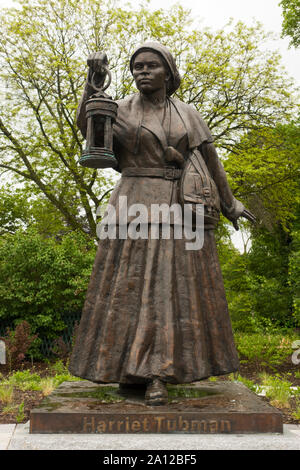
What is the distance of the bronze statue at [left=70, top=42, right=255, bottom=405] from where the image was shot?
4078 millimetres

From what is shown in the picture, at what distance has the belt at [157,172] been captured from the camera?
446 centimetres

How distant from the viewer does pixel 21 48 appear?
53.4ft

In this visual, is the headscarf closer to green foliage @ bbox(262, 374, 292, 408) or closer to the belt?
the belt

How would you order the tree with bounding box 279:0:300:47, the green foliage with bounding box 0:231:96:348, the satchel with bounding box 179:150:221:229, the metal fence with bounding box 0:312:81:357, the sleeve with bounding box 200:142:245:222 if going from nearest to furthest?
1. the satchel with bounding box 179:150:221:229
2. the sleeve with bounding box 200:142:245:222
3. the green foliage with bounding box 0:231:96:348
4. the metal fence with bounding box 0:312:81:357
5. the tree with bounding box 279:0:300:47

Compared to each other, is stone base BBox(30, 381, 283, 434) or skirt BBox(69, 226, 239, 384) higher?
skirt BBox(69, 226, 239, 384)

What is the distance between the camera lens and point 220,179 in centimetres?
481

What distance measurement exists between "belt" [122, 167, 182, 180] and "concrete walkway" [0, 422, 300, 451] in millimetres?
2074

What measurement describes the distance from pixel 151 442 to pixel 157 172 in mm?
2169

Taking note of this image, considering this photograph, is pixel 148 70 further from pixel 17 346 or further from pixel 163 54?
pixel 17 346

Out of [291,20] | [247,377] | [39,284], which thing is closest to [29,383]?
[247,377]

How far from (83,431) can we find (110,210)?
180cm

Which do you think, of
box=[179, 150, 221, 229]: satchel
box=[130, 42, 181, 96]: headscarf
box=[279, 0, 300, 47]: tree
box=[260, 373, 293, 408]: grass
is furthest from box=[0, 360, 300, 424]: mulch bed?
box=[279, 0, 300, 47]: tree

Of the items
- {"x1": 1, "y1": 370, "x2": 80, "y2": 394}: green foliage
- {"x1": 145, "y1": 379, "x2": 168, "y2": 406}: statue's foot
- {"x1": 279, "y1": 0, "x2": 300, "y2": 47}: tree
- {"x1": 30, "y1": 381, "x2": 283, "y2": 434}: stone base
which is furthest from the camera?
{"x1": 279, "y1": 0, "x2": 300, "y2": 47}: tree

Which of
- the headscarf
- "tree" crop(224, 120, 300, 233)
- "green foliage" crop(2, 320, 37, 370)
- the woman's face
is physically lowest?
"green foliage" crop(2, 320, 37, 370)
